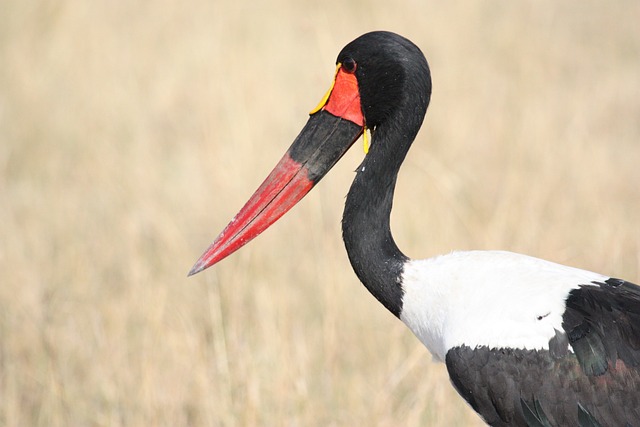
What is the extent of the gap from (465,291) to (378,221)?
0.45m

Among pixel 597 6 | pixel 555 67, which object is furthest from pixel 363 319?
pixel 597 6

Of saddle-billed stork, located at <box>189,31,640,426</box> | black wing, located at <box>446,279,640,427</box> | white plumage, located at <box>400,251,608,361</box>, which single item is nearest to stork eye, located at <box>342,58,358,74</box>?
saddle-billed stork, located at <box>189,31,640,426</box>

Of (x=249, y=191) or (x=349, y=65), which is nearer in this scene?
(x=349, y=65)

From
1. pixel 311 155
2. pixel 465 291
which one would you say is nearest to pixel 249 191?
pixel 311 155

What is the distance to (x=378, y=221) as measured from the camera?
13.3 feet

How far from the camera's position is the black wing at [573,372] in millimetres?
3557

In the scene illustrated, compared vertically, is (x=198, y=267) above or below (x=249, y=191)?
below

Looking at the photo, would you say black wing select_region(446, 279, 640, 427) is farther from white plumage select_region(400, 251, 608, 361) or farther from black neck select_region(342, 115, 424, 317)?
black neck select_region(342, 115, 424, 317)

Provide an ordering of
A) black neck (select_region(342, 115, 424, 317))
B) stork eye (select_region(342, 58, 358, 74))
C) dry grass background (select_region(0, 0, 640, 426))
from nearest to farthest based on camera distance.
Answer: black neck (select_region(342, 115, 424, 317)), stork eye (select_region(342, 58, 358, 74)), dry grass background (select_region(0, 0, 640, 426))

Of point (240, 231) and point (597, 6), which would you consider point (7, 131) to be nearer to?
point (240, 231)

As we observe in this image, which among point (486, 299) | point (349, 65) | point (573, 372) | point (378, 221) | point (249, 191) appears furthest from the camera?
point (249, 191)

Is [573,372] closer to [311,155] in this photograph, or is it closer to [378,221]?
[378,221]

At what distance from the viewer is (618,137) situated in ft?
29.5

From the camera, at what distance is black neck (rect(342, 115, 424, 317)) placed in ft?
13.1
